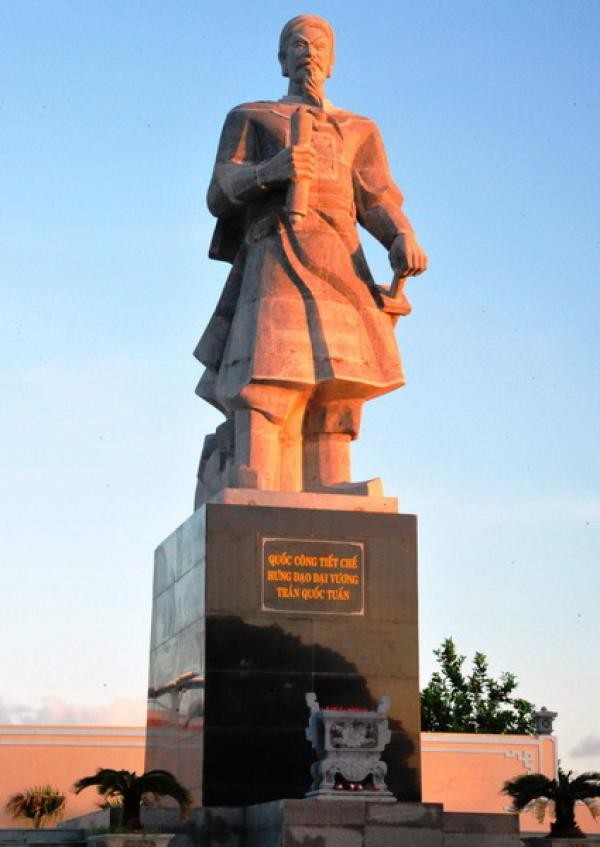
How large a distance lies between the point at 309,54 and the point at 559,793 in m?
6.72

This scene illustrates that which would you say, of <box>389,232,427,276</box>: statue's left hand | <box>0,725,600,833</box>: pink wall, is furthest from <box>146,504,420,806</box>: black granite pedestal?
<box>0,725,600,833</box>: pink wall

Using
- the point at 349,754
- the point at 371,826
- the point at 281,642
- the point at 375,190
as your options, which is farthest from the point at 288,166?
the point at 371,826

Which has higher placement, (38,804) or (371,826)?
(38,804)

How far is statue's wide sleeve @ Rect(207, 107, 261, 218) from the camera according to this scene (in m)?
14.4

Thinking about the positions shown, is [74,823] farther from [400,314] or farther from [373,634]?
[400,314]

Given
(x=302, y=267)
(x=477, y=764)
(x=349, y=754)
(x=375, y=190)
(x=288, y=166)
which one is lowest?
(x=349, y=754)

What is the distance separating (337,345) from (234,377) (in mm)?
914

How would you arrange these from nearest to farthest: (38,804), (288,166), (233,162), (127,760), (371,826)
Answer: (371,826)
(288,166)
(233,162)
(38,804)
(127,760)

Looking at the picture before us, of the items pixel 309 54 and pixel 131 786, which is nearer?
pixel 131 786

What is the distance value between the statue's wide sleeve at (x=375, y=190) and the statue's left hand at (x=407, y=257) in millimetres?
273

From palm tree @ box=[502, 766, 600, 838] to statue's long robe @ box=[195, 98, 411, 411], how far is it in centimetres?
368

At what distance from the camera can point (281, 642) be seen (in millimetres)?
13094

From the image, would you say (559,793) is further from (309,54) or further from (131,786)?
(309,54)

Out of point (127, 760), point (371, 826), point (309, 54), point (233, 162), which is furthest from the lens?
point (127, 760)
